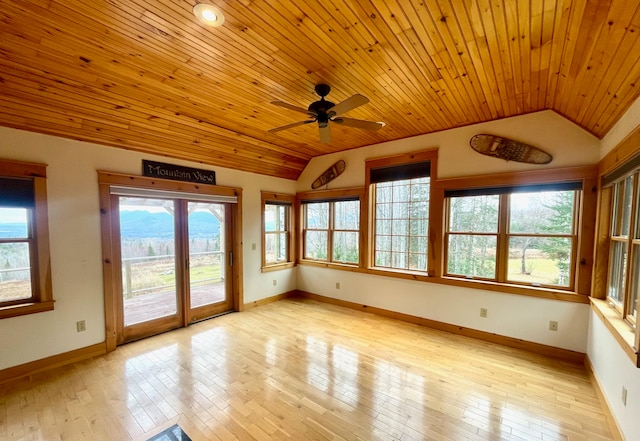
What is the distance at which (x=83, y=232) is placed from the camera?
3.03 metres

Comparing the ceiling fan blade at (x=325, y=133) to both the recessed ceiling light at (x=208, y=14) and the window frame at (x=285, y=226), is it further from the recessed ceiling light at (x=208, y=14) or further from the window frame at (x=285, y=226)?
the window frame at (x=285, y=226)

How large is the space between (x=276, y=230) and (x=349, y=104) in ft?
12.0

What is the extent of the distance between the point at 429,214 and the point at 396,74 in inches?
87.4

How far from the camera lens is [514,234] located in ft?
10.9

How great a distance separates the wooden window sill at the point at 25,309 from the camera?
2566mm

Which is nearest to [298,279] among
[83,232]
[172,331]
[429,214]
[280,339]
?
[280,339]

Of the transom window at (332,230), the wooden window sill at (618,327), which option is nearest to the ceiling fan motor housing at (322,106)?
the transom window at (332,230)

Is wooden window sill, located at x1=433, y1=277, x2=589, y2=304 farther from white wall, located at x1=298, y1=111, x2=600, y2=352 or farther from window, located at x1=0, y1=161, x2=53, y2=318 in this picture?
window, located at x1=0, y1=161, x2=53, y2=318

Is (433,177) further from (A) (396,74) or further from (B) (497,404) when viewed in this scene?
(B) (497,404)

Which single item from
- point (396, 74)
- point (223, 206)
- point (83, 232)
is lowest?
point (83, 232)

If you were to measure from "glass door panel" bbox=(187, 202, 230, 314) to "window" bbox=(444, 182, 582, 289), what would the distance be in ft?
12.1

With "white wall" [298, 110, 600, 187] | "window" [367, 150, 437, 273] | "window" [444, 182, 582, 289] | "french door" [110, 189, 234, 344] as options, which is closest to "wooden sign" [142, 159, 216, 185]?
"french door" [110, 189, 234, 344]

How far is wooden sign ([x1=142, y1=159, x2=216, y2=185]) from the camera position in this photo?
3.53m

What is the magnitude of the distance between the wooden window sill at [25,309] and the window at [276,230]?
291 cm
